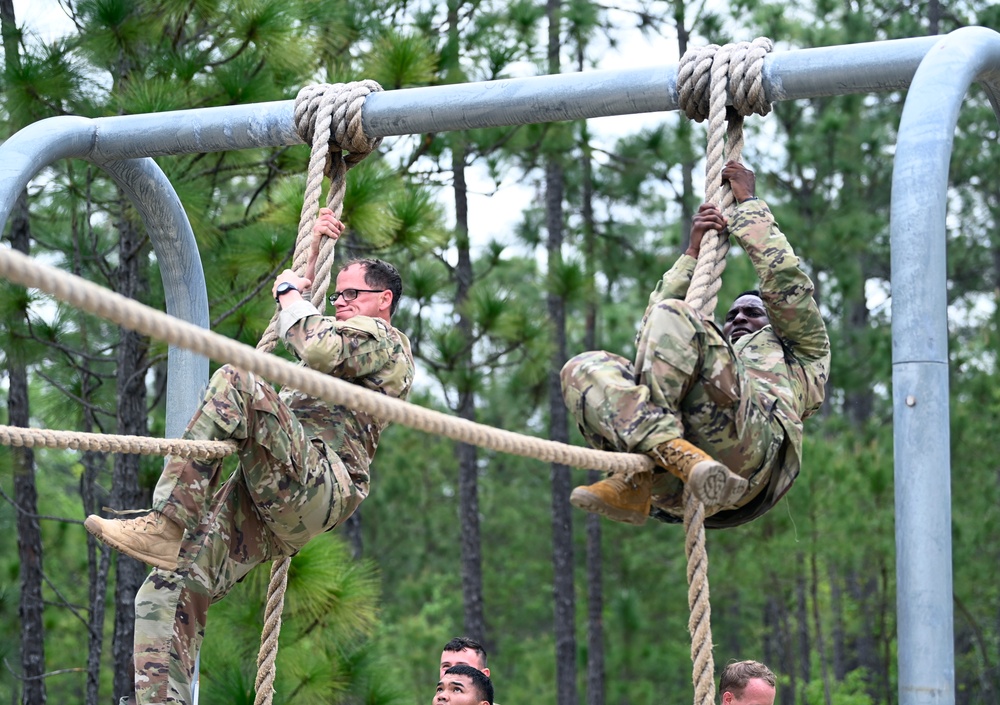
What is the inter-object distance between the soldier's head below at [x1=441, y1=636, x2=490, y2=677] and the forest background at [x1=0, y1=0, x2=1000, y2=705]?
92 centimetres

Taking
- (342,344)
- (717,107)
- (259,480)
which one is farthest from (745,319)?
(259,480)

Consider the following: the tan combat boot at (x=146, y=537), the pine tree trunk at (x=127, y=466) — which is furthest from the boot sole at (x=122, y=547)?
the pine tree trunk at (x=127, y=466)

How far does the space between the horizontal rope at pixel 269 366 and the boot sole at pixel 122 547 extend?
87 cm

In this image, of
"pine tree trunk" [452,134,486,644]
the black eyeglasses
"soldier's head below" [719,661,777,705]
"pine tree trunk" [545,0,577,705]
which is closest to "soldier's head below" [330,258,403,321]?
the black eyeglasses

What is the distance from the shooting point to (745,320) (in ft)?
12.7

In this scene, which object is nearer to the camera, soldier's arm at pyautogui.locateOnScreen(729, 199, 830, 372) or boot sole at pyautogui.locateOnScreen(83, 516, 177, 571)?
boot sole at pyautogui.locateOnScreen(83, 516, 177, 571)

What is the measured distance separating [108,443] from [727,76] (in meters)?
1.83

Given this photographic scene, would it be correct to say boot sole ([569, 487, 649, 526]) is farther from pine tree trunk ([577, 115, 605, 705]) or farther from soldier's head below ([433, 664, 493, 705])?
pine tree trunk ([577, 115, 605, 705])

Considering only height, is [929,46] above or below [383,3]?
below

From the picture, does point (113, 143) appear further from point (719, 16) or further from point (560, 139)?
point (719, 16)

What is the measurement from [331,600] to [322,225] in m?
2.72

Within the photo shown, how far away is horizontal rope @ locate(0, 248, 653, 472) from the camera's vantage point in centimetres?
187

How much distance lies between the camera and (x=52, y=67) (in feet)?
21.7

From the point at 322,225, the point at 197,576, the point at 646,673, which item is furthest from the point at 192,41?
the point at 646,673
